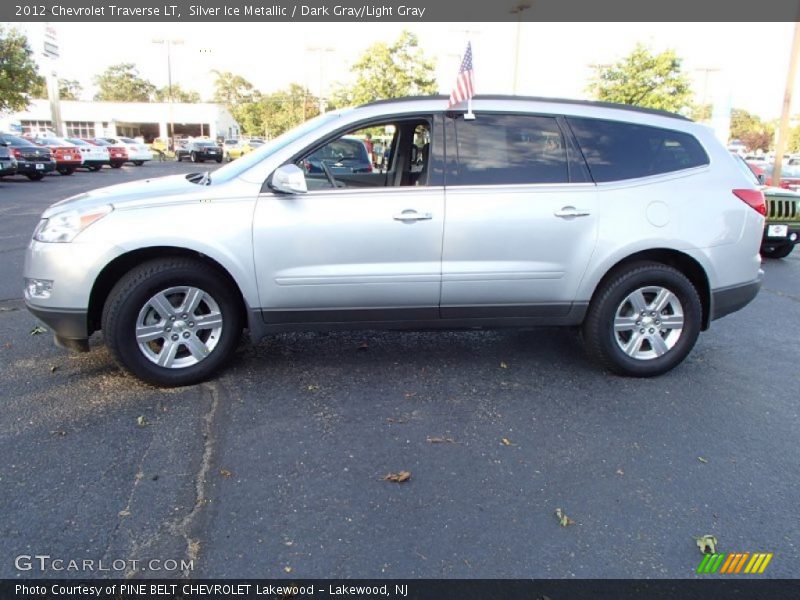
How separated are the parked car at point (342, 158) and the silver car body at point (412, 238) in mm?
215

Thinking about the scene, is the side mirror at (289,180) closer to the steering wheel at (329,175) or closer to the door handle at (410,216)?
the steering wheel at (329,175)

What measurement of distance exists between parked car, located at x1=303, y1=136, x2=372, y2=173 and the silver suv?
0.10ft

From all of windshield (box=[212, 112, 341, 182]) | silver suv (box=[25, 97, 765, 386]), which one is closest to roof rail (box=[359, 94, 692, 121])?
silver suv (box=[25, 97, 765, 386])

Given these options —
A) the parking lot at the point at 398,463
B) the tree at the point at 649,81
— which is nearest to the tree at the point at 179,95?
the tree at the point at 649,81

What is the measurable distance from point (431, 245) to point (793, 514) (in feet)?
7.85

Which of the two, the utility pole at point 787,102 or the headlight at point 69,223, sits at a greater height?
the utility pole at point 787,102

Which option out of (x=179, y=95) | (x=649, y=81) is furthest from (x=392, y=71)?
(x=179, y=95)

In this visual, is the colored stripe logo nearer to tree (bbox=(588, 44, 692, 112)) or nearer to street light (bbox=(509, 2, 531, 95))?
street light (bbox=(509, 2, 531, 95))

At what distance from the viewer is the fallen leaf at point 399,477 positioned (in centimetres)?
282

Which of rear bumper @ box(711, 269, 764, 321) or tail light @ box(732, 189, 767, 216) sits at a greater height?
tail light @ box(732, 189, 767, 216)

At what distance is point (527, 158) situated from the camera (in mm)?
3916

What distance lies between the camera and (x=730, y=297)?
417cm

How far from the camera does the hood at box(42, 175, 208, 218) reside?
11.8 ft

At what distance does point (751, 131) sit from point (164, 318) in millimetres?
102966
